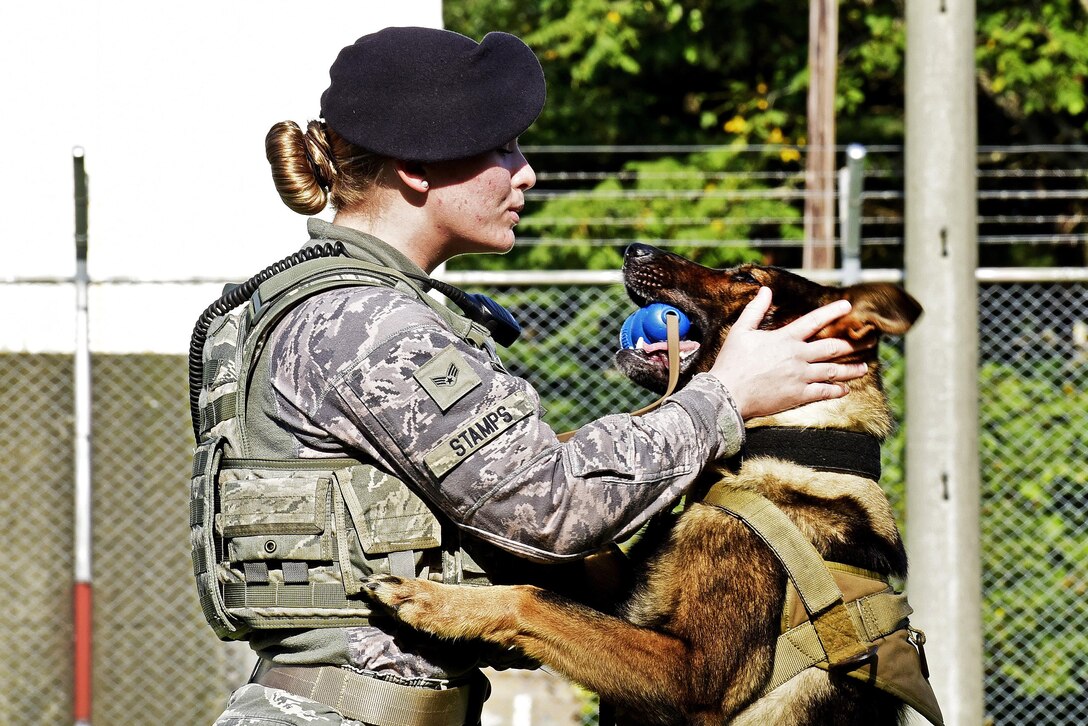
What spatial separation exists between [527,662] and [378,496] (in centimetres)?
59

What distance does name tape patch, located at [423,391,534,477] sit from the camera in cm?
179

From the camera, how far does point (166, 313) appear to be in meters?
5.88

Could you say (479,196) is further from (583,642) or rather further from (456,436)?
(583,642)

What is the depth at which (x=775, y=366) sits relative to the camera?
2074mm

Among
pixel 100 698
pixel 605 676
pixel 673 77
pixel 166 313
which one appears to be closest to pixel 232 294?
pixel 605 676

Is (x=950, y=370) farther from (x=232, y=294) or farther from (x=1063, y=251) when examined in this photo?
(x=1063, y=251)

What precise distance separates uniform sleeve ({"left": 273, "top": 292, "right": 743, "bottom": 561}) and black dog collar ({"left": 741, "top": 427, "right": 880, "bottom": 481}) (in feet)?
1.97

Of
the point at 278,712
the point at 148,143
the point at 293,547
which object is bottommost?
the point at 278,712

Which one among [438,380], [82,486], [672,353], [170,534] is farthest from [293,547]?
[170,534]

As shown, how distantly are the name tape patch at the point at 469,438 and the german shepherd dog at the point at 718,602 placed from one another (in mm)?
271

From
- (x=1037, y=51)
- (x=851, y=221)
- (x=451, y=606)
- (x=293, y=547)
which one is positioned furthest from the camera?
(x=1037, y=51)

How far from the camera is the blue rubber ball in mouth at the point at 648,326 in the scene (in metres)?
2.61

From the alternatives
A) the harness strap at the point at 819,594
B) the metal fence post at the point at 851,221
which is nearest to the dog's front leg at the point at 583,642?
the harness strap at the point at 819,594

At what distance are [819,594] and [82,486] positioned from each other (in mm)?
4135
